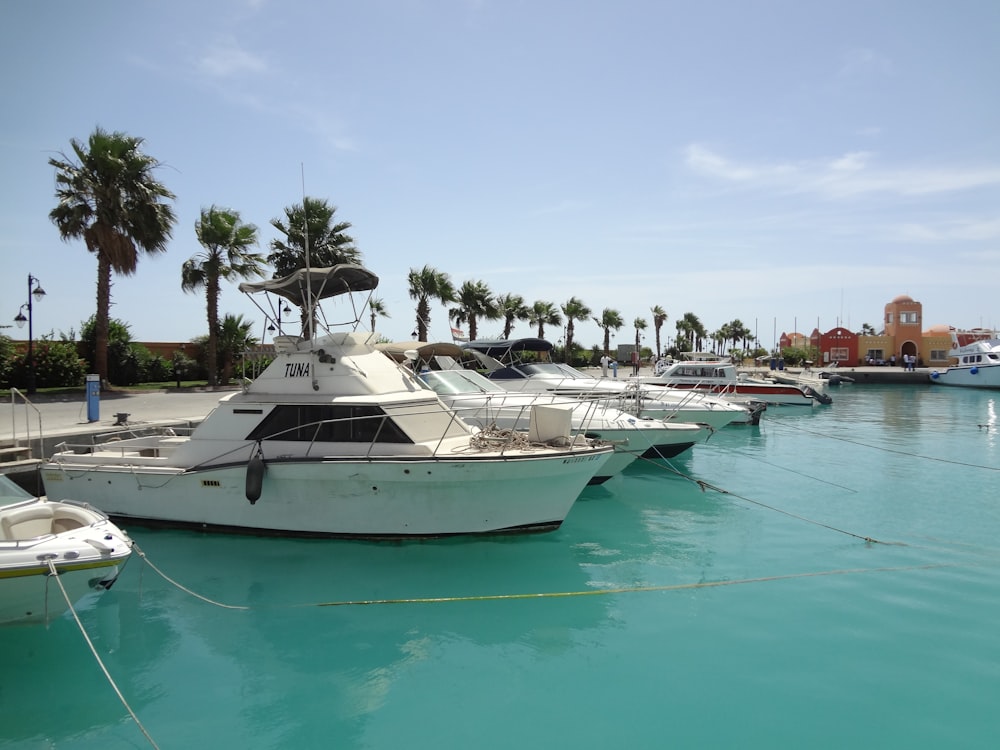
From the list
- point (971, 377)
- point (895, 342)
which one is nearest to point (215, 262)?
point (971, 377)

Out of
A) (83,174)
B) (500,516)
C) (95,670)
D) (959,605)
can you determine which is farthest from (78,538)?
(83,174)

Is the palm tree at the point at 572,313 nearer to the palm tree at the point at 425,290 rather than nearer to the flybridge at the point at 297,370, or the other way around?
the palm tree at the point at 425,290

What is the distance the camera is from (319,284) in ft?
35.5

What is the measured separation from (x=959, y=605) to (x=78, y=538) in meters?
10.1

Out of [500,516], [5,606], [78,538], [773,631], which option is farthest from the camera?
[500,516]

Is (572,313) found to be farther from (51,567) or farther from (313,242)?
(51,567)

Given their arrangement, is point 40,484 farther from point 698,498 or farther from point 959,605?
point 959,605

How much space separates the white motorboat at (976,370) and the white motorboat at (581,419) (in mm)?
46768

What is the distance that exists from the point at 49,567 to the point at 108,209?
21.5 m

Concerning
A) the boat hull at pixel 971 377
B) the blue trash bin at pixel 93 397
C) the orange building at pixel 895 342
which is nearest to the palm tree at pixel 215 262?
the blue trash bin at pixel 93 397

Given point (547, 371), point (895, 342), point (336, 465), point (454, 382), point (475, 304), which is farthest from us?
point (895, 342)

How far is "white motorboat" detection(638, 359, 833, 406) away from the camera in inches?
1179

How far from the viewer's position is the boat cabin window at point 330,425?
372 inches

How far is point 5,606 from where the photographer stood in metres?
5.90
